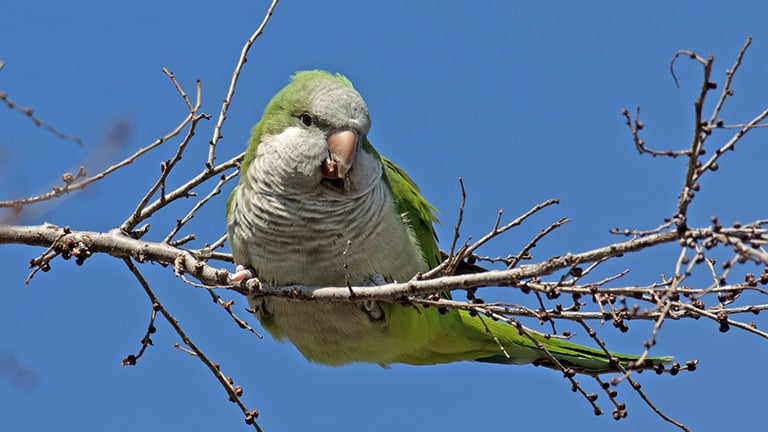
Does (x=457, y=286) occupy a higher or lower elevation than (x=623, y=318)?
higher

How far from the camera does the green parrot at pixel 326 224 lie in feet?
19.0

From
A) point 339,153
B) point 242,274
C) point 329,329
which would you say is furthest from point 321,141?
point 329,329

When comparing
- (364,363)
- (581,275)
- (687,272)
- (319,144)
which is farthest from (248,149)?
(687,272)

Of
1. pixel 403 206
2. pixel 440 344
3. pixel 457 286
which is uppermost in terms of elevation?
pixel 403 206

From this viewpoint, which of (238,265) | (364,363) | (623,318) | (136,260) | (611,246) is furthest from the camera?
(364,363)

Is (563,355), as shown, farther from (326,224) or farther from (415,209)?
(326,224)

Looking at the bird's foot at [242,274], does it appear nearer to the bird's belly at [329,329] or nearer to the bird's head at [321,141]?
the bird's belly at [329,329]

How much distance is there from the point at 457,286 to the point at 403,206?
7.31ft

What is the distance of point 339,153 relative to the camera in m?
5.76

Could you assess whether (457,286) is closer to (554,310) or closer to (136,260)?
(554,310)

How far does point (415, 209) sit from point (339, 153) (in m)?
0.98

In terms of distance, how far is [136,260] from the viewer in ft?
18.6

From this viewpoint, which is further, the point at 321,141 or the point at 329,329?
the point at 329,329

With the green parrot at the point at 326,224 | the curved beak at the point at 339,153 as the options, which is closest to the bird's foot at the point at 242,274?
the green parrot at the point at 326,224
